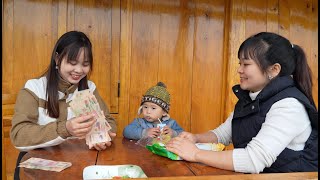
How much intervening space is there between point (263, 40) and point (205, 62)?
5.69 feet

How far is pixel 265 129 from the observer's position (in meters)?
1.56

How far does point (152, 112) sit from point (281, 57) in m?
1.10

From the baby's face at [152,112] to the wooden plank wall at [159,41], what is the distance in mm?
785

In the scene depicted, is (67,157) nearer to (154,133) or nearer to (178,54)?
(154,133)

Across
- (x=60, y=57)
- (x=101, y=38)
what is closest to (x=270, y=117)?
(x=60, y=57)

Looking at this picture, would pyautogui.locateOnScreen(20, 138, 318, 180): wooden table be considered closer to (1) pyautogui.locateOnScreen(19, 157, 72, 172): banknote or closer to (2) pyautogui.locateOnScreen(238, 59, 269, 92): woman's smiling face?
(1) pyautogui.locateOnScreen(19, 157, 72, 172): banknote

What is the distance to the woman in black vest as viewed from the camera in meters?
1.54

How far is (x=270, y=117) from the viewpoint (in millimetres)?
1599

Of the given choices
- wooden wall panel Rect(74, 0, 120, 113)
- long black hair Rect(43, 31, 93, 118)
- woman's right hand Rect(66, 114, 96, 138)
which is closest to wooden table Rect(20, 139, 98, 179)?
woman's right hand Rect(66, 114, 96, 138)

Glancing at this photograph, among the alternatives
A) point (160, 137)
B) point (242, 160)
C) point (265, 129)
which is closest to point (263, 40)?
point (265, 129)

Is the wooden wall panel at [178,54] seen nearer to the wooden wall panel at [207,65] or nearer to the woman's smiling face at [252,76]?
the wooden wall panel at [207,65]

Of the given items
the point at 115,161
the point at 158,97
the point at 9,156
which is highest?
the point at 158,97

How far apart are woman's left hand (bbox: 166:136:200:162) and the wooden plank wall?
5.46 feet

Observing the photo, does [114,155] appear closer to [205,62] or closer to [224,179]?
[224,179]
